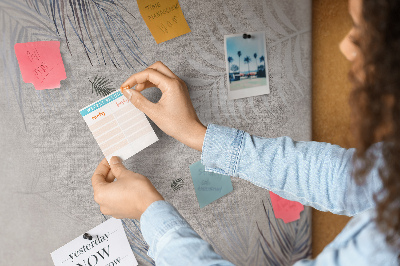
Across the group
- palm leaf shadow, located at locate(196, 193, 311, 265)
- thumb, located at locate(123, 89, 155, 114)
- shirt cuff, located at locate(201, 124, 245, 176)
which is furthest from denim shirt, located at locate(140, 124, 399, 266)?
palm leaf shadow, located at locate(196, 193, 311, 265)

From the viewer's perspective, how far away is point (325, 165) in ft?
1.90

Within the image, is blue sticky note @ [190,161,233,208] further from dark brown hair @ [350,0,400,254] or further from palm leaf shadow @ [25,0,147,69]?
dark brown hair @ [350,0,400,254]

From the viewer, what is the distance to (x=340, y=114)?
83cm

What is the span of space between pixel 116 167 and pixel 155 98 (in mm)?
161

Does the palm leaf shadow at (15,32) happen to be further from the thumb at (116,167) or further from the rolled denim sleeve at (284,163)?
the rolled denim sleeve at (284,163)

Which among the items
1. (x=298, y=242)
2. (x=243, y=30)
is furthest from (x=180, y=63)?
(x=298, y=242)

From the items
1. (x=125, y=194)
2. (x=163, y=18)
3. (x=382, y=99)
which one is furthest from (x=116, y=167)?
(x=382, y=99)

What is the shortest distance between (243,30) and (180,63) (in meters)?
0.18

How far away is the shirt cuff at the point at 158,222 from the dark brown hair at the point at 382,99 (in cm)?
26

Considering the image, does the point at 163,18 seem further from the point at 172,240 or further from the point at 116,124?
the point at 172,240

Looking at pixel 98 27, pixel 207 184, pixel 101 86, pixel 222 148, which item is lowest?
pixel 207 184

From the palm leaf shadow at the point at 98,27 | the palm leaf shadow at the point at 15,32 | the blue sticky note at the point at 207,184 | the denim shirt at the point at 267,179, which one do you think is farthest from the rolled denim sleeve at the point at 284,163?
the palm leaf shadow at the point at 15,32

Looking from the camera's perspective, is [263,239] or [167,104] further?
[263,239]

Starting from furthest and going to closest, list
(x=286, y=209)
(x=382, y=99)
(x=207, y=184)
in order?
(x=286, y=209) < (x=207, y=184) < (x=382, y=99)
